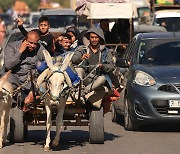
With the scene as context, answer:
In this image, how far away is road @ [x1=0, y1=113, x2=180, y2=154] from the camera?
39.0ft

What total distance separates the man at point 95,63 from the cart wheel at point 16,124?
1054mm

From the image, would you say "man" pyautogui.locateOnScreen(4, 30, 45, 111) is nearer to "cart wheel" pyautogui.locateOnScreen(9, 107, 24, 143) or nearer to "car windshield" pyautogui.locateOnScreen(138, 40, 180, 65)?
"cart wheel" pyautogui.locateOnScreen(9, 107, 24, 143)

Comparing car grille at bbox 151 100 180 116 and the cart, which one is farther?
car grille at bbox 151 100 180 116

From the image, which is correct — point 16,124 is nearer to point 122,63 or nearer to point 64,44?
point 64,44

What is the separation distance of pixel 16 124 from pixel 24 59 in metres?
0.97

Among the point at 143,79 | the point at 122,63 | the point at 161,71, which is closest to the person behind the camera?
the point at 143,79

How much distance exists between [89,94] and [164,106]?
217cm

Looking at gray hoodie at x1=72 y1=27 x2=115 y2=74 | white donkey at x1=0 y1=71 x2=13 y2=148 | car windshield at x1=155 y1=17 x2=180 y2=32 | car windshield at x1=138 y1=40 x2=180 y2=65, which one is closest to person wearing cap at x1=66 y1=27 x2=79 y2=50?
gray hoodie at x1=72 y1=27 x2=115 y2=74

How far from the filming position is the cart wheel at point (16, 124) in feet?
40.6

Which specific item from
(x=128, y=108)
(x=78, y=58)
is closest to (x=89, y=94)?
(x=78, y=58)

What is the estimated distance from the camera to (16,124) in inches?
488

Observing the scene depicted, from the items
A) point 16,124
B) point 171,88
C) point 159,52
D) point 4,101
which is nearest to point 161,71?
point 171,88

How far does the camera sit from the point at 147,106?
14.0 meters

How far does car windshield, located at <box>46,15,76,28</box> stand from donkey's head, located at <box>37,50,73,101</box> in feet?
64.2
